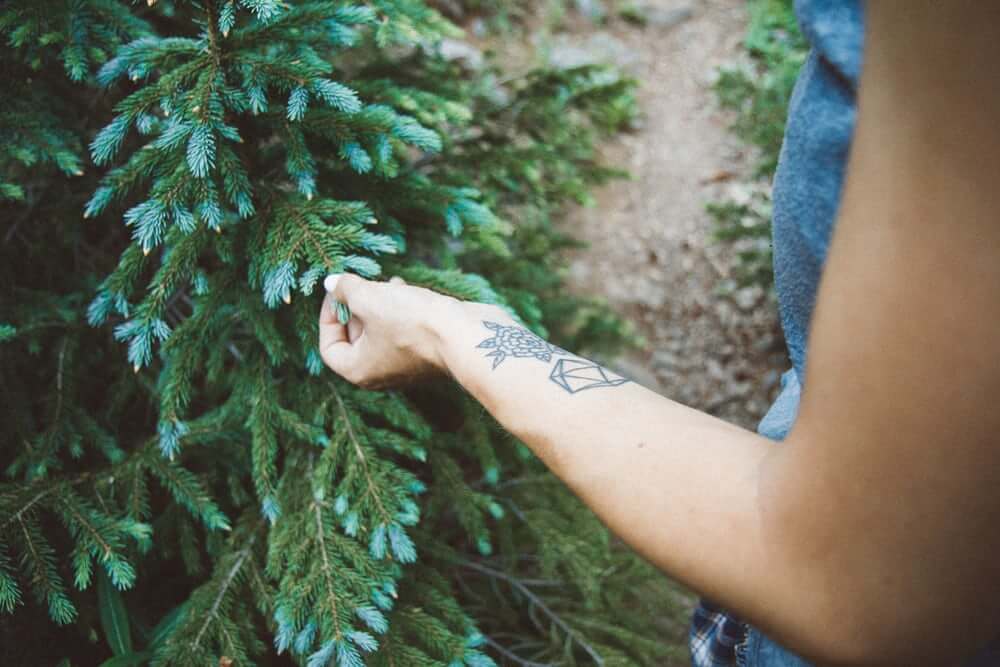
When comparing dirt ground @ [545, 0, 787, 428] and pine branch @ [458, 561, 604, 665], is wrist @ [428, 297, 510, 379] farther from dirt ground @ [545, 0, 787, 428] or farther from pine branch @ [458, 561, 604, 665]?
dirt ground @ [545, 0, 787, 428]

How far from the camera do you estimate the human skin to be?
0.60 m

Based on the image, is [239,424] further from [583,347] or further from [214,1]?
[583,347]

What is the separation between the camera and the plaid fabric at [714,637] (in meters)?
1.53

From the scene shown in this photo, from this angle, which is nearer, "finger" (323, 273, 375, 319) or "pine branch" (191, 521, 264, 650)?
"finger" (323, 273, 375, 319)

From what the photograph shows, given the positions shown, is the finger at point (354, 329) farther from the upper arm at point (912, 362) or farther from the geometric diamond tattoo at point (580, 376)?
the upper arm at point (912, 362)

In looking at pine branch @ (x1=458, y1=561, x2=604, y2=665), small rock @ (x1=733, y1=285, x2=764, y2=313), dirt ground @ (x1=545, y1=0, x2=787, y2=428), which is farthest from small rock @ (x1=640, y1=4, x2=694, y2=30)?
pine branch @ (x1=458, y1=561, x2=604, y2=665)

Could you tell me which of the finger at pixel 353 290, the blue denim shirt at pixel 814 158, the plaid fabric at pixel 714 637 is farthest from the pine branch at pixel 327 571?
the blue denim shirt at pixel 814 158

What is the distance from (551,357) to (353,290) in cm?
55

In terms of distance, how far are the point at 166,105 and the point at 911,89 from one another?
1611 millimetres

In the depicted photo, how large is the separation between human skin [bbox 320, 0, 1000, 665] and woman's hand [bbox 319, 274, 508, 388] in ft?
2.12

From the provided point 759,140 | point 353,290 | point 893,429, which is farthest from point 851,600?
point 759,140

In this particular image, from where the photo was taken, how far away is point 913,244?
62 centimetres

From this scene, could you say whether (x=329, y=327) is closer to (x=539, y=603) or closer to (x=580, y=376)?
(x=580, y=376)

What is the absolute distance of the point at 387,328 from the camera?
1387 millimetres
